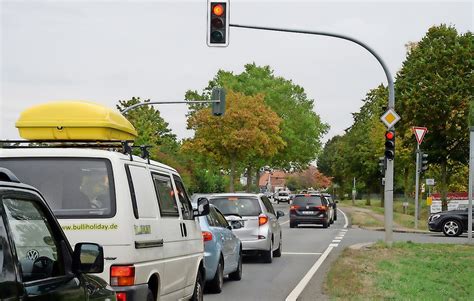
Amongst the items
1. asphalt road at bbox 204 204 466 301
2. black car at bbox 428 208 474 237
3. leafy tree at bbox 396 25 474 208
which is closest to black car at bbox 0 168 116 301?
asphalt road at bbox 204 204 466 301

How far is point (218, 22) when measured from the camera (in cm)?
1880

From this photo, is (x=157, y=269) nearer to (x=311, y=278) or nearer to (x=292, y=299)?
(x=292, y=299)

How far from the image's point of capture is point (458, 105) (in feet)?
158

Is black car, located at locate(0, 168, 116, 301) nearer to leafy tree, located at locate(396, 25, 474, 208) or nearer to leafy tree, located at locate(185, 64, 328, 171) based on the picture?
leafy tree, located at locate(396, 25, 474, 208)

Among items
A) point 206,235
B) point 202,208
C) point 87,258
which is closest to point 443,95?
point 206,235

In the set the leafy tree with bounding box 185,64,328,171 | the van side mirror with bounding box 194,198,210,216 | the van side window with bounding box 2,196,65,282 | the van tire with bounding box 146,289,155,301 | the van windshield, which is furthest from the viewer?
the leafy tree with bounding box 185,64,328,171

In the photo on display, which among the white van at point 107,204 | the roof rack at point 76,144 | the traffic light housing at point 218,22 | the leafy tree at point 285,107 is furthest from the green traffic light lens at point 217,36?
the leafy tree at point 285,107

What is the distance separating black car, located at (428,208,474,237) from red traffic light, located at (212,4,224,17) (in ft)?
56.7

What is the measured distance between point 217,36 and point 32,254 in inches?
577

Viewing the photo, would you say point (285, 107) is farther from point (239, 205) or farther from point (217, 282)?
point (217, 282)

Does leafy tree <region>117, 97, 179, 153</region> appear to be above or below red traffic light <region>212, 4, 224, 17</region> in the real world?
above

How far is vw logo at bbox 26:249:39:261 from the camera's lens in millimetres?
4497

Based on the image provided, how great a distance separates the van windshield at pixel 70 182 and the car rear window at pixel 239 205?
11.4m

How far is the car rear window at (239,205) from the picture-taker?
18.7 m
